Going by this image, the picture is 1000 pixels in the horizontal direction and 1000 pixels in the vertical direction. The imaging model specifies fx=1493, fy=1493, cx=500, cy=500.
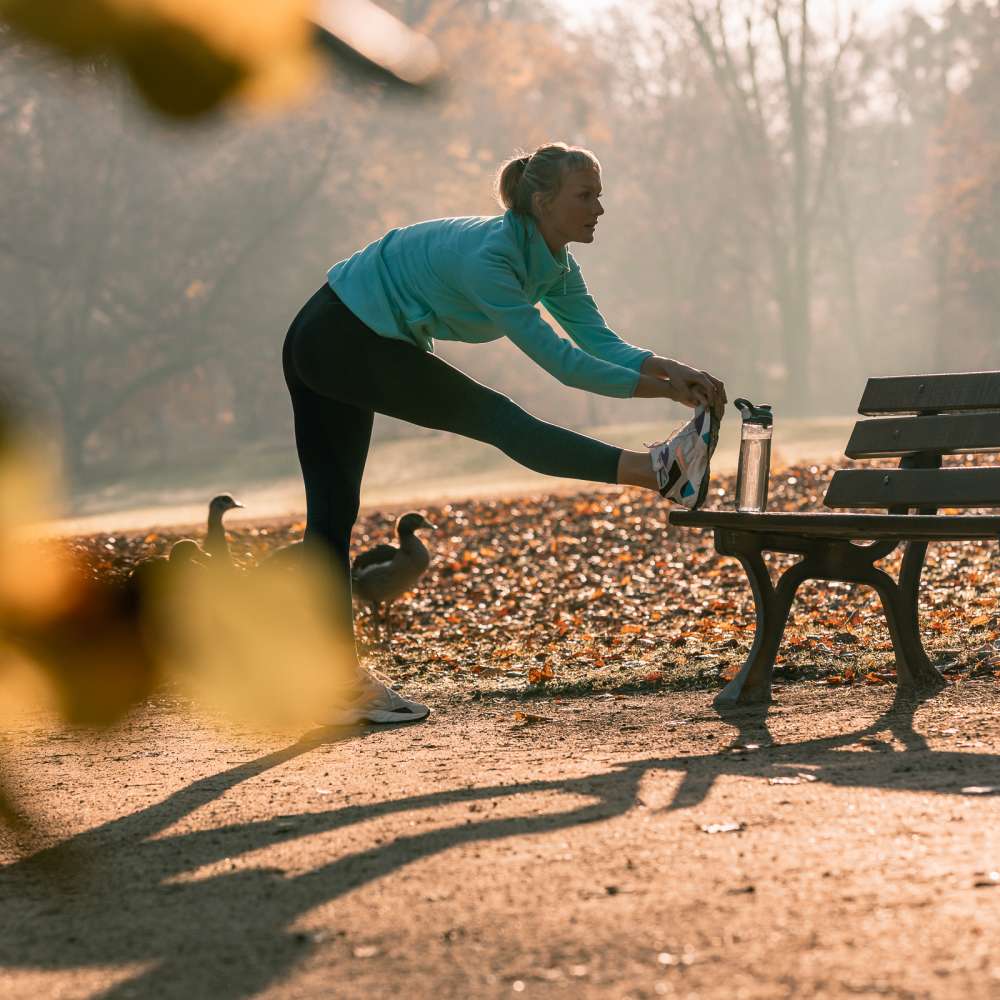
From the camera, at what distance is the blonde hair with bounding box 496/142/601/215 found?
449 cm

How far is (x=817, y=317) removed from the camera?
66750 mm

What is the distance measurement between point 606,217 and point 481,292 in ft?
173

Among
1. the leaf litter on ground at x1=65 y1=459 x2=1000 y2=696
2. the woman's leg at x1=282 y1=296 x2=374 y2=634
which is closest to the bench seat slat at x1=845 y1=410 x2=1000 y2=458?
the leaf litter on ground at x1=65 y1=459 x2=1000 y2=696

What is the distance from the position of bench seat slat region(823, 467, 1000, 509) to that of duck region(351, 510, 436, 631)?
10.7 ft

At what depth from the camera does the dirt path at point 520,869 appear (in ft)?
7.60

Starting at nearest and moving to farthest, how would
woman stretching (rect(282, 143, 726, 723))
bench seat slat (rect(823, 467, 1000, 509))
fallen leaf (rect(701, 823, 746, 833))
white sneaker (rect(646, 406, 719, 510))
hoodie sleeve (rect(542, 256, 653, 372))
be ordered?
fallen leaf (rect(701, 823, 746, 833)) → white sneaker (rect(646, 406, 719, 510)) → woman stretching (rect(282, 143, 726, 723)) → hoodie sleeve (rect(542, 256, 653, 372)) → bench seat slat (rect(823, 467, 1000, 509))

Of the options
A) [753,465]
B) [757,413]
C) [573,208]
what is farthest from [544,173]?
[753,465]

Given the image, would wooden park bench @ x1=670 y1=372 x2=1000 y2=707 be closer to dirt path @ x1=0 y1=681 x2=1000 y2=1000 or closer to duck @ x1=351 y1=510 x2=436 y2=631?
dirt path @ x1=0 y1=681 x2=1000 y2=1000

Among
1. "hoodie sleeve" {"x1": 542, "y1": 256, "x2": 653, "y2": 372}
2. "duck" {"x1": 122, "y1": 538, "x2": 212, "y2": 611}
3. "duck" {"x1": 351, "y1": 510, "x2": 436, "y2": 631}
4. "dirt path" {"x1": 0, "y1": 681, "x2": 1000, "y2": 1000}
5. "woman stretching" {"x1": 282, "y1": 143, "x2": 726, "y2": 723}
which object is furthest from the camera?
"duck" {"x1": 351, "y1": 510, "x2": 436, "y2": 631}

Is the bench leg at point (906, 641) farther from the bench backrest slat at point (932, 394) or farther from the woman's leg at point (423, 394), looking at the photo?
the woman's leg at point (423, 394)

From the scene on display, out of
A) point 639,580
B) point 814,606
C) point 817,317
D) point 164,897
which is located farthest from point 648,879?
point 817,317

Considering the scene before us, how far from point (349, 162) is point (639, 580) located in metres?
27.9

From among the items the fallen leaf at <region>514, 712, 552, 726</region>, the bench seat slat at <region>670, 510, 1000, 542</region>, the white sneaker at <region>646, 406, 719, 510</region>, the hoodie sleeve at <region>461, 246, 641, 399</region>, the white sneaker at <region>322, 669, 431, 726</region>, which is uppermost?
the hoodie sleeve at <region>461, 246, 641, 399</region>

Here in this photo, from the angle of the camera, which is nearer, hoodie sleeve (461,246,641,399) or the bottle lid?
hoodie sleeve (461,246,641,399)
